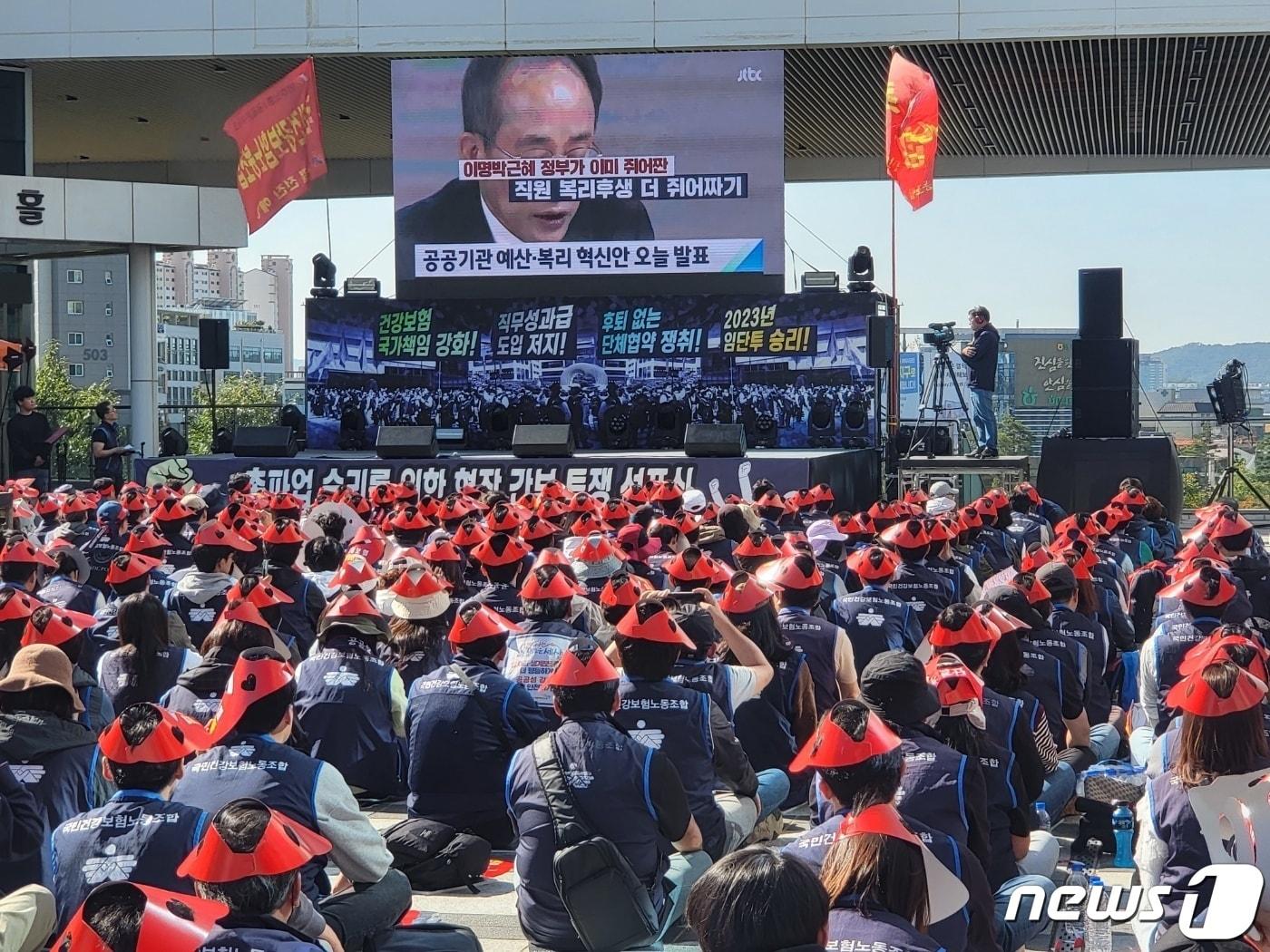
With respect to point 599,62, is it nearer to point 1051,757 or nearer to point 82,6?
point 82,6

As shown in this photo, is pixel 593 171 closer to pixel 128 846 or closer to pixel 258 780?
pixel 258 780

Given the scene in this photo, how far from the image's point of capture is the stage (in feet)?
60.8

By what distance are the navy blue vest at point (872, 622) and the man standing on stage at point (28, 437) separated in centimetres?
1394

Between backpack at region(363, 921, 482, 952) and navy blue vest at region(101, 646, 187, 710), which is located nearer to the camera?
backpack at region(363, 921, 482, 952)

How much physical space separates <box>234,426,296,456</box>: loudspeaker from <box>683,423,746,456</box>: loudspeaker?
5.45 meters

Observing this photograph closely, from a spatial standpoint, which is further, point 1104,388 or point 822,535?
point 1104,388

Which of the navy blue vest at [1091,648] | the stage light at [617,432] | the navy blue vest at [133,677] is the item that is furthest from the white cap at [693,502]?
the navy blue vest at [133,677]

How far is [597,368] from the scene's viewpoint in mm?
22375

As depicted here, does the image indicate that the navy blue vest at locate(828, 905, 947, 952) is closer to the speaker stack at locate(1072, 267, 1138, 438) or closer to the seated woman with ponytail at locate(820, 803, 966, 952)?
the seated woman with ponytail at locate(820, 803, 966, 952)


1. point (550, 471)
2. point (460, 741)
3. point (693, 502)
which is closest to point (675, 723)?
point (460, 741)

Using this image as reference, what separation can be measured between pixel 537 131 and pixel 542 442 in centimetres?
536

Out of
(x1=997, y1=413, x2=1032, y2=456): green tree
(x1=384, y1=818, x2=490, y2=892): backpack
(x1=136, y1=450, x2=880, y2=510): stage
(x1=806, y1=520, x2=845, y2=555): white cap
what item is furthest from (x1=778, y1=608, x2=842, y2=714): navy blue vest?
(x1=997, y1=413, x2=1032, y2=456): green tree

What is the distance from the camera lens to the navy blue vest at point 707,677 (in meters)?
6.09

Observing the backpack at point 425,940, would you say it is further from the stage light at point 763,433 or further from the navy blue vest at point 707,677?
the stage light at point 763,433
